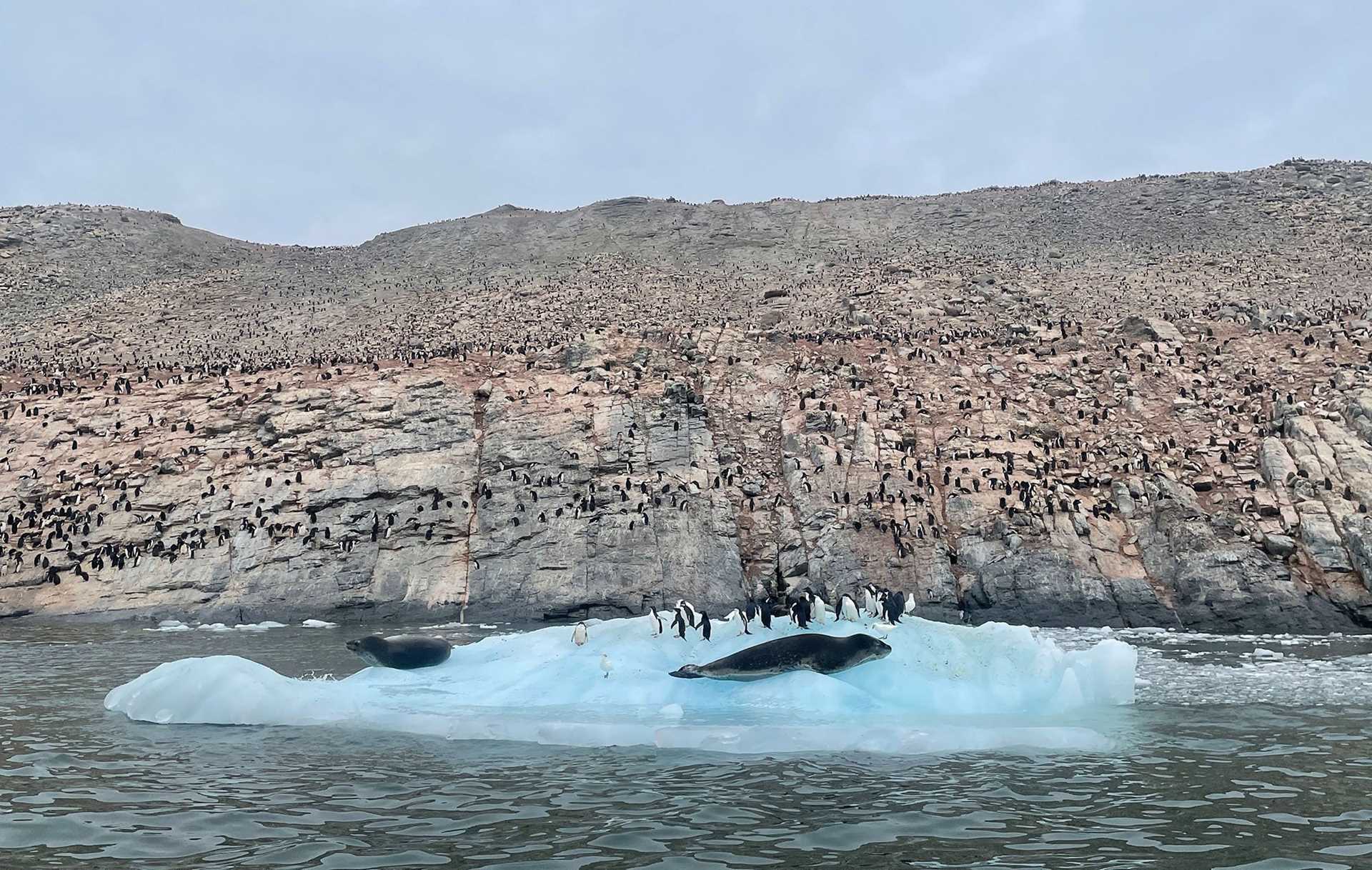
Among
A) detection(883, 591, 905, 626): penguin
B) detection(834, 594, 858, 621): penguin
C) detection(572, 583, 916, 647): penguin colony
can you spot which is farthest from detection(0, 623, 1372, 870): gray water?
detection(834, 594, 858, 621): penguin

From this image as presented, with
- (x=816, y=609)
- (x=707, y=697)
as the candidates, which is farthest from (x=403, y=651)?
(x=816, y=609)

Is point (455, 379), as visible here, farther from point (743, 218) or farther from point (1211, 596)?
point (743, 218)

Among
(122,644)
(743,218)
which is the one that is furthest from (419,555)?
(743,218)

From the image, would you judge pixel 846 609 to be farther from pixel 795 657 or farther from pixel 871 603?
pixel 795 657

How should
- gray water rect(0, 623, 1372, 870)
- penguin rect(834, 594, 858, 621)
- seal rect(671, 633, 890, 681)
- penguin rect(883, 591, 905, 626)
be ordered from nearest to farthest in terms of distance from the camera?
gray water rect(0, 623, 1372, 870) < seal rect(671, 633, 890, 681) < penguin rect(883, 591, 905, 626) < penguin rect(834, 594, 858, 621)

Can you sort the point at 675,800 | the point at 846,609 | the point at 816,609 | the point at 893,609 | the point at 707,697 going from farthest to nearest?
the point at 816,609
the point at 846,609
the point at 893,609
the point at 707,697
the point at 675,800

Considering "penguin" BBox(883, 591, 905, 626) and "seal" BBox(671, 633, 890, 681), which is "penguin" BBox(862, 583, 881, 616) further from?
"seal" BBox(671, 633, 890, 681)

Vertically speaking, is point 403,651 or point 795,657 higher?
point 795,657

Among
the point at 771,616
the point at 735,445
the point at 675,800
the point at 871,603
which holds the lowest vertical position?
the point at 675,800
